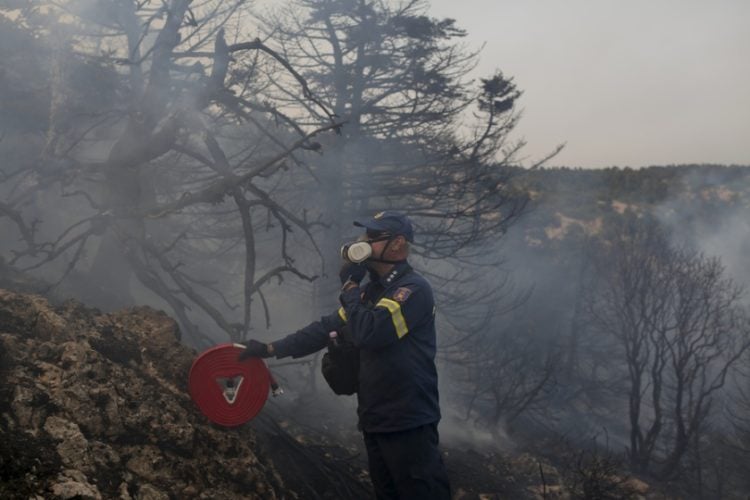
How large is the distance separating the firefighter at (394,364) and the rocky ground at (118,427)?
785mm

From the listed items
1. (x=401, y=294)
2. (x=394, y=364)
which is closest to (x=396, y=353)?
(x=394, y=364)

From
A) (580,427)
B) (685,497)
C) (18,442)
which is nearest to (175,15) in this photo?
(18,442)

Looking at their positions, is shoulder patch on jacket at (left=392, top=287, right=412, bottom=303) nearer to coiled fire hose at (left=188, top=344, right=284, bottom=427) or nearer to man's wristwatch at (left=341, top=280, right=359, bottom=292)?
man's wristwatch at (left=341, top=280, right=359, bottom=292)

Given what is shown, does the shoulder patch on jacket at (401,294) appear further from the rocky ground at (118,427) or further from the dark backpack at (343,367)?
the rocky ground at (118,427)

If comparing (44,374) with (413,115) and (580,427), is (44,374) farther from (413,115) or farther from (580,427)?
(580,427)

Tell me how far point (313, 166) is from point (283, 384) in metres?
5.03

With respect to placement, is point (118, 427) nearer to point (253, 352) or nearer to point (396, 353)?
point (253, 352)

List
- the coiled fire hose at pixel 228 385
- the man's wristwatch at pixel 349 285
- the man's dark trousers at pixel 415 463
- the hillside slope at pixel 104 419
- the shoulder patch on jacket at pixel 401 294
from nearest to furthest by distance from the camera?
the hillside slope at pixel 104 419 → the man's dark trousers at pixel 415 463 → the shoulder patch on jacket at pixel 401 294 → the man's wristwatch at pixel 349 285 → the coiled fire hose at pixel 228 385

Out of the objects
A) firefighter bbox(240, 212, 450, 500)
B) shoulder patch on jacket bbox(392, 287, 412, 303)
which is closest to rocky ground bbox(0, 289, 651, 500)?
firefighter bbox(240, 212, 450, 500)

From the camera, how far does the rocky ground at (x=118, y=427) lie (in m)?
2.41

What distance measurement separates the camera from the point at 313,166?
39.4 ft

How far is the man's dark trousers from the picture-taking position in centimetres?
293

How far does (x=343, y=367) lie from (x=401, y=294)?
0.67 meters

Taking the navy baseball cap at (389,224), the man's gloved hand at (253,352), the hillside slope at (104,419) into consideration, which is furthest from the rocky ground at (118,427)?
the navy baseball cap at (389,224)
